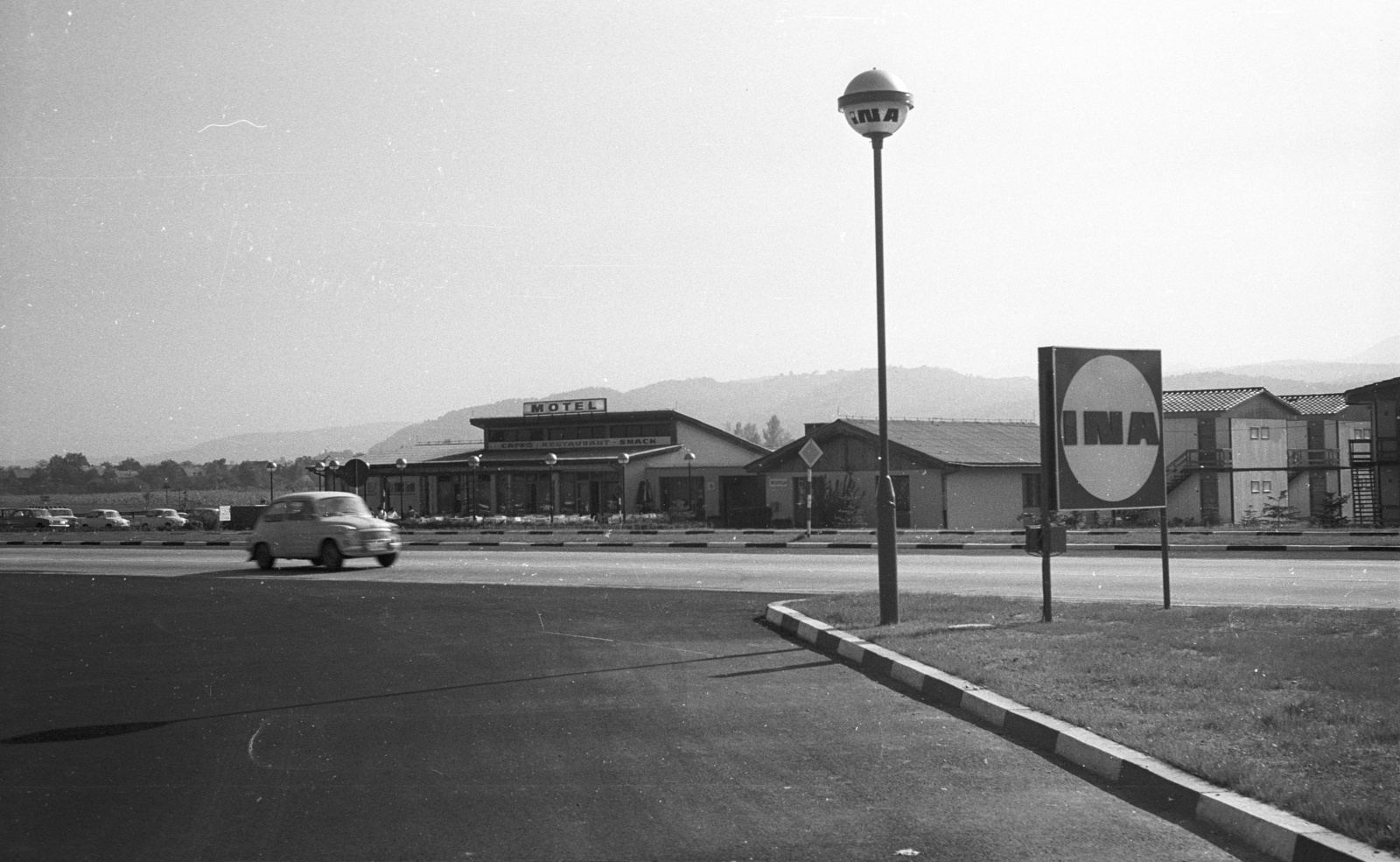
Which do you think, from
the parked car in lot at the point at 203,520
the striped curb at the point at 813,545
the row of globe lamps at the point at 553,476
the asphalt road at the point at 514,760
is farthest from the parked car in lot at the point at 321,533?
the parked car in lot at the point at 203,520

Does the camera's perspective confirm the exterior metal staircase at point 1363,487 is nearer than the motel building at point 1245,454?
Yes

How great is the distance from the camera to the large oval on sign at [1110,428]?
535 inches

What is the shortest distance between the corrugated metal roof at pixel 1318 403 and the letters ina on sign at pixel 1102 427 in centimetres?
5252

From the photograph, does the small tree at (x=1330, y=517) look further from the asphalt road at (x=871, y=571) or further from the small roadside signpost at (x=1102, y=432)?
the small roadside signpost at (x=1102, y=432)

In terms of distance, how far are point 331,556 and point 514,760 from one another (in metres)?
19.8

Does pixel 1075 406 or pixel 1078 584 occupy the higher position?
pixel 1075 406

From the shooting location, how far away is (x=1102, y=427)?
13.9 metres

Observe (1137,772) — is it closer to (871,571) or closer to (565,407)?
(871,571)

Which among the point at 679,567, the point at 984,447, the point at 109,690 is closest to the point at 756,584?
the point at 679,567

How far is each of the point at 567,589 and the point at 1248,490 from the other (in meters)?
43.7

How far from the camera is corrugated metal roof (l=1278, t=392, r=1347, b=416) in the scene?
62.5 m

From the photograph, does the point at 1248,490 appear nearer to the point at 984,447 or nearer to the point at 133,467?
the point at 984,447

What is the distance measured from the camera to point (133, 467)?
12900cm

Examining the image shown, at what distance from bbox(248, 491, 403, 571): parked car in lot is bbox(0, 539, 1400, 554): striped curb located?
29.8ft
